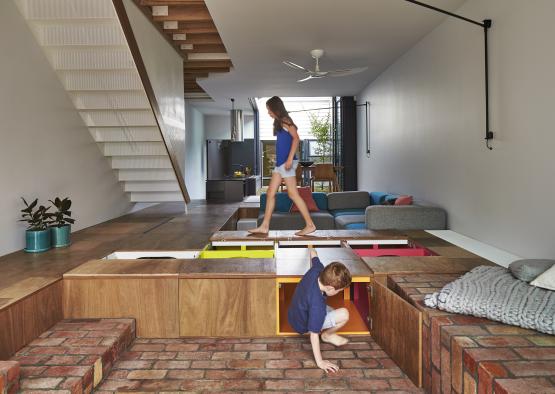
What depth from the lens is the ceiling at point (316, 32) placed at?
4.45m

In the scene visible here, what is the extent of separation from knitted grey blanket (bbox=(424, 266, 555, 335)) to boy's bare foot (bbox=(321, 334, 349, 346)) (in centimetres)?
64

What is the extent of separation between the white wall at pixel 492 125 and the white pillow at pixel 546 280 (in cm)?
91

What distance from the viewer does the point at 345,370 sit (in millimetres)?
2375

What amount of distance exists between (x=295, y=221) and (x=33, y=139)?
3081 mm

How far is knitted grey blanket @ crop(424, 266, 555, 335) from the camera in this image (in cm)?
197

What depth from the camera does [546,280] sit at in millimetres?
2260

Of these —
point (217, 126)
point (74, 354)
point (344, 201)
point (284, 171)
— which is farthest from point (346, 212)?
point (217, 126)

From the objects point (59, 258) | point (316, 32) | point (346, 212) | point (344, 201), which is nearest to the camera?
point (59, 258)

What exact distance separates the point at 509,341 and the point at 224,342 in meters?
1.62

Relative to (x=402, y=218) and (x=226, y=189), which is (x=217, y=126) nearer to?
(x=226, y=189)

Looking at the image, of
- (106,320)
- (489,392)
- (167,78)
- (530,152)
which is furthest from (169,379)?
(167,78)

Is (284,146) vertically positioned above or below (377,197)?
above

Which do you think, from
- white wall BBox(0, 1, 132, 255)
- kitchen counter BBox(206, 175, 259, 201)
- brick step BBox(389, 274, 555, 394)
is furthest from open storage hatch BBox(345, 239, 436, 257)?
kitchen counter BBox(206, 175, 259, 201)

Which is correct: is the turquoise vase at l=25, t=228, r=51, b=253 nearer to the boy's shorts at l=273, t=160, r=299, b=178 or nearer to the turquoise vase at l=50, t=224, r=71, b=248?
the turquoise vase at l=50, t=224, r=71, b=248
